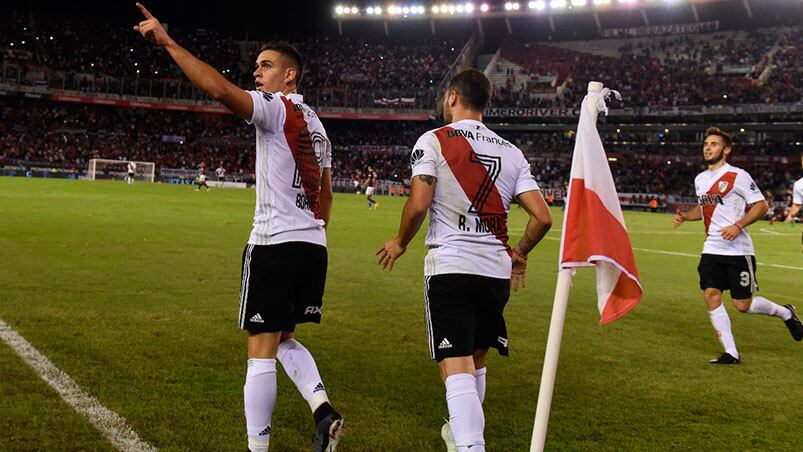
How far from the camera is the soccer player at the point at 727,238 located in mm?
7848

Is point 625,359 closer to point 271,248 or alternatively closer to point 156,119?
point 271,248

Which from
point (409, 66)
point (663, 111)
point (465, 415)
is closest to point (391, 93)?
point (409, 66)

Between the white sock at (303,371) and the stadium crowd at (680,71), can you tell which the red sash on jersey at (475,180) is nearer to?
the white sock at (303,371)

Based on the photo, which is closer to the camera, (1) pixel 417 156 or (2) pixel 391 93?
→ (1) pixel 417 156

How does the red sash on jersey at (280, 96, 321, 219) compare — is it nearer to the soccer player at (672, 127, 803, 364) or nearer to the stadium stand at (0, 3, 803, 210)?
the soccer player at (672, 127, 803, 364)

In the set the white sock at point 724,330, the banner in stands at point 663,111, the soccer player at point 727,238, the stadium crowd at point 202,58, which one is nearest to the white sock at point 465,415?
the white sock at point 724,330

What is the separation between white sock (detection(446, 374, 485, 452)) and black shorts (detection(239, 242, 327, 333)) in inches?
39.8

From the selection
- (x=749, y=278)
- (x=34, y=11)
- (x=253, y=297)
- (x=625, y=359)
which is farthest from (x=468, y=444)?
(x=34, y=11)

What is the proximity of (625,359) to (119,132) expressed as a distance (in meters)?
63.9

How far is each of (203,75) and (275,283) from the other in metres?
1.17

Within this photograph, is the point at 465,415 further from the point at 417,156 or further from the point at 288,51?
the point at 288,51

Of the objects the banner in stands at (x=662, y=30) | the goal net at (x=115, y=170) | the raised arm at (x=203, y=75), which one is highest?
the banner in stands at (x=662, y=30)

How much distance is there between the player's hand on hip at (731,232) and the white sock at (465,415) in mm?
4937

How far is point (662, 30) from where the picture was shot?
64.6 m
